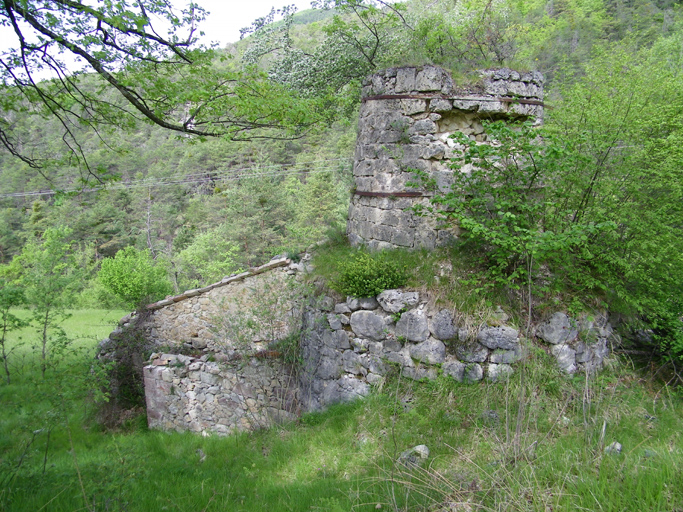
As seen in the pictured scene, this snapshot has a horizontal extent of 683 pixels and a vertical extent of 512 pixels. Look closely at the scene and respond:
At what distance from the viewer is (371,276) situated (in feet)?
17.7

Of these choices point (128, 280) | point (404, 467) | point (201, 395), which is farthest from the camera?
point (128, 280)

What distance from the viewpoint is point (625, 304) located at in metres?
5.29

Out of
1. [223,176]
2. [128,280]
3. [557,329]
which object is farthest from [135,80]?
[223,176]

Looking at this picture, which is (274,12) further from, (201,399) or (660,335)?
(660,335)

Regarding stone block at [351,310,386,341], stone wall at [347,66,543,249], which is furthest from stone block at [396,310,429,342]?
stone wall at [347,66,543,249]

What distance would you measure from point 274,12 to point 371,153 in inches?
289

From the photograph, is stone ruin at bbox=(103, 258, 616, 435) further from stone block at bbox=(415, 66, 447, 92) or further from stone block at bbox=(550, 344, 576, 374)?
stone block at bbox=(415, 66, 447, 92)

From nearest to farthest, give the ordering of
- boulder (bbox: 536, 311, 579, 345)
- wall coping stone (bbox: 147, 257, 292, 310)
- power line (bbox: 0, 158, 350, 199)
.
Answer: boulder (bbox: 536, 311, 579, 345) < wall coping stone (bbox: 147, 257, 292, 310) < power line (bbox: 0, 158, 350, 199)

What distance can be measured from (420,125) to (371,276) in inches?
87.0

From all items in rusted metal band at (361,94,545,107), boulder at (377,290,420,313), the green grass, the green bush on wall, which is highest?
rusted metal band at (361,94,545,107)

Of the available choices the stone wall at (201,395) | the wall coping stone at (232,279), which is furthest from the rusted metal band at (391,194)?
the stone wall at (201,395)

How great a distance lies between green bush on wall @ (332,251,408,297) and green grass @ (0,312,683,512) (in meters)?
1.16

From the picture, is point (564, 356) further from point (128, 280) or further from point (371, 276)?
point (128, 280)

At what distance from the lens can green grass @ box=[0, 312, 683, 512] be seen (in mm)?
2318
